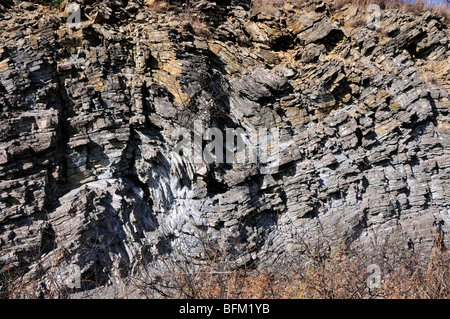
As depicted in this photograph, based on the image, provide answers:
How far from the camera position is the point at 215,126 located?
239 inches

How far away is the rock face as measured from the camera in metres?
4.98

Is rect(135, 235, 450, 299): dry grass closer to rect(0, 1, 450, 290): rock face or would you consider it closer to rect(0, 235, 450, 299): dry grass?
rect(0, 235, 450, 299): dry grass

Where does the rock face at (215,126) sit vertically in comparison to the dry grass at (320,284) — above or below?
above

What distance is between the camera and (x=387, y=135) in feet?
20.7

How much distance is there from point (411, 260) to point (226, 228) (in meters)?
3.47

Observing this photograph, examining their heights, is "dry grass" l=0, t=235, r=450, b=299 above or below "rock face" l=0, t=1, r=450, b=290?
below

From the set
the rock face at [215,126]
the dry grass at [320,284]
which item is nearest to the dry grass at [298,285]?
the dry grass at [320,284]

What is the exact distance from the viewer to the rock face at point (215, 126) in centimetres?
498

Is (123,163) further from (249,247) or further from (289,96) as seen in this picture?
(289,96)

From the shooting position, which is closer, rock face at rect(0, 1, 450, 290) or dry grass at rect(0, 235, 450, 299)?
dry grass at rect(0, 235, 450, 299)

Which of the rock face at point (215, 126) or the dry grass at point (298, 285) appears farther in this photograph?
the rock face at point (215, 126)

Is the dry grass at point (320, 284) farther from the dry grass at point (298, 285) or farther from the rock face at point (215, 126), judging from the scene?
the rock face at point (215, 126)

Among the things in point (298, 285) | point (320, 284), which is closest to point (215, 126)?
point (298, 285)

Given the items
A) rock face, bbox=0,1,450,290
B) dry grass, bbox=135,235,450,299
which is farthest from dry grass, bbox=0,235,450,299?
rock face, bbox=0,1,450,290
